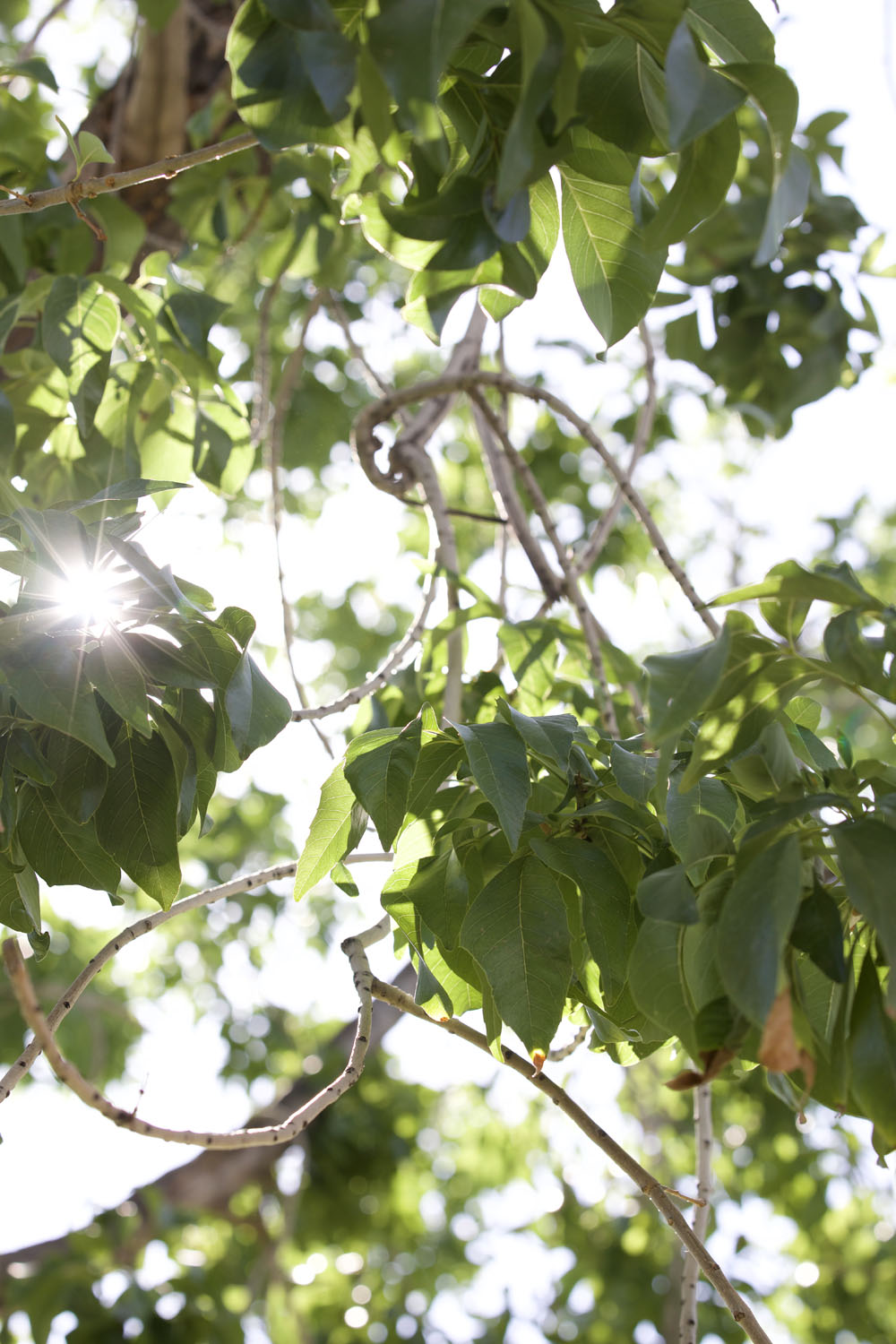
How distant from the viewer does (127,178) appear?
0.74 m

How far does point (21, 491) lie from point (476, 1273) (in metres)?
3.43

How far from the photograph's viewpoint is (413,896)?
2.31 ft

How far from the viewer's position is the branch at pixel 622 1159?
0.73m

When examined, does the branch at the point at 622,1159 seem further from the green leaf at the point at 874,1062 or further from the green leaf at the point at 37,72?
the green leaf at the point at 37,72

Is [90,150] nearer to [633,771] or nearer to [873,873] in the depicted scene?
[633,771]

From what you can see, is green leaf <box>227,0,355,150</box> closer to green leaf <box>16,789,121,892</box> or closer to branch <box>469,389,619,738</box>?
green leaf <box>16,789,121,892</box>

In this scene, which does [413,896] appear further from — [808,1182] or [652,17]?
[808,1182]

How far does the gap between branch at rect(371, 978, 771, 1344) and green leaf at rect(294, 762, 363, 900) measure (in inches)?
4.6

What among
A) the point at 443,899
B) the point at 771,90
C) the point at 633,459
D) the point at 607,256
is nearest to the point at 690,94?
the point at 771,90

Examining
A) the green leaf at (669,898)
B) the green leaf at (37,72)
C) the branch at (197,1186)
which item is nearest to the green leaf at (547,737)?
the green leaf at (669,898)

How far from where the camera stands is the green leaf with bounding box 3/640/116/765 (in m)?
0.62

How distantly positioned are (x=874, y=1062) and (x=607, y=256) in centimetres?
56

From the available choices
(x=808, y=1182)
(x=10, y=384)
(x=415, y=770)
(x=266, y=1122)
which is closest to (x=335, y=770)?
(x=415, y=770)

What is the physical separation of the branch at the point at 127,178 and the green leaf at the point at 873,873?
23.4 inches
